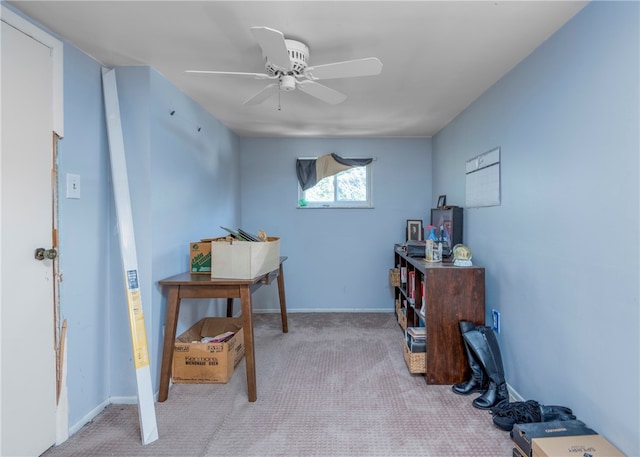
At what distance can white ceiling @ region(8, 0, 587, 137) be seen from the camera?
5.11 ft

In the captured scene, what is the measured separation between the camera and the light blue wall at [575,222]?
4.43 feet

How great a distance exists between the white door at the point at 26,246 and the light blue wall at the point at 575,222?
261 centimetres

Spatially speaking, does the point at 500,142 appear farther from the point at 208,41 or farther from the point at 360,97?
the point at 208,41

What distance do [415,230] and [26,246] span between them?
356cm

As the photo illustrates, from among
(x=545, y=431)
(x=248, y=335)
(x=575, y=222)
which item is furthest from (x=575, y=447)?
(x=248, y=335)

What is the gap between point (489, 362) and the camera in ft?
7.07

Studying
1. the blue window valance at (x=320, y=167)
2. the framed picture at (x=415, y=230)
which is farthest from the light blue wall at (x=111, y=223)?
the framed picture at (x=415, y=230)

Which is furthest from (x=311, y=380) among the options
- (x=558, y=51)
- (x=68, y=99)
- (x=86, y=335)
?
(x=558, y=51)

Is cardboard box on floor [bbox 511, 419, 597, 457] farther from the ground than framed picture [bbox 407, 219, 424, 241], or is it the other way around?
framed picture [bbox 407, 219, 424, 241]

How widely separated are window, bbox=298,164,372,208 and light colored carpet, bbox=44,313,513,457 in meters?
1.98

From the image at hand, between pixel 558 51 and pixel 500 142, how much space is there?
70 centimetres

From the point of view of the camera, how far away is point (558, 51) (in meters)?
1.75

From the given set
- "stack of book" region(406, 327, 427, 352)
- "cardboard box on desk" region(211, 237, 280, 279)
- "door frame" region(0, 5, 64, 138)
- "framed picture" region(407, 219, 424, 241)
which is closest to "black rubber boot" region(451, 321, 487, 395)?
"stack of book" region(406, 327, 427, 352)

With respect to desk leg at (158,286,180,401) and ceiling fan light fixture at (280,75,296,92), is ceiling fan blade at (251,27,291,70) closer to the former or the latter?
ceiling fan light fixture at (280,75,296,92)
